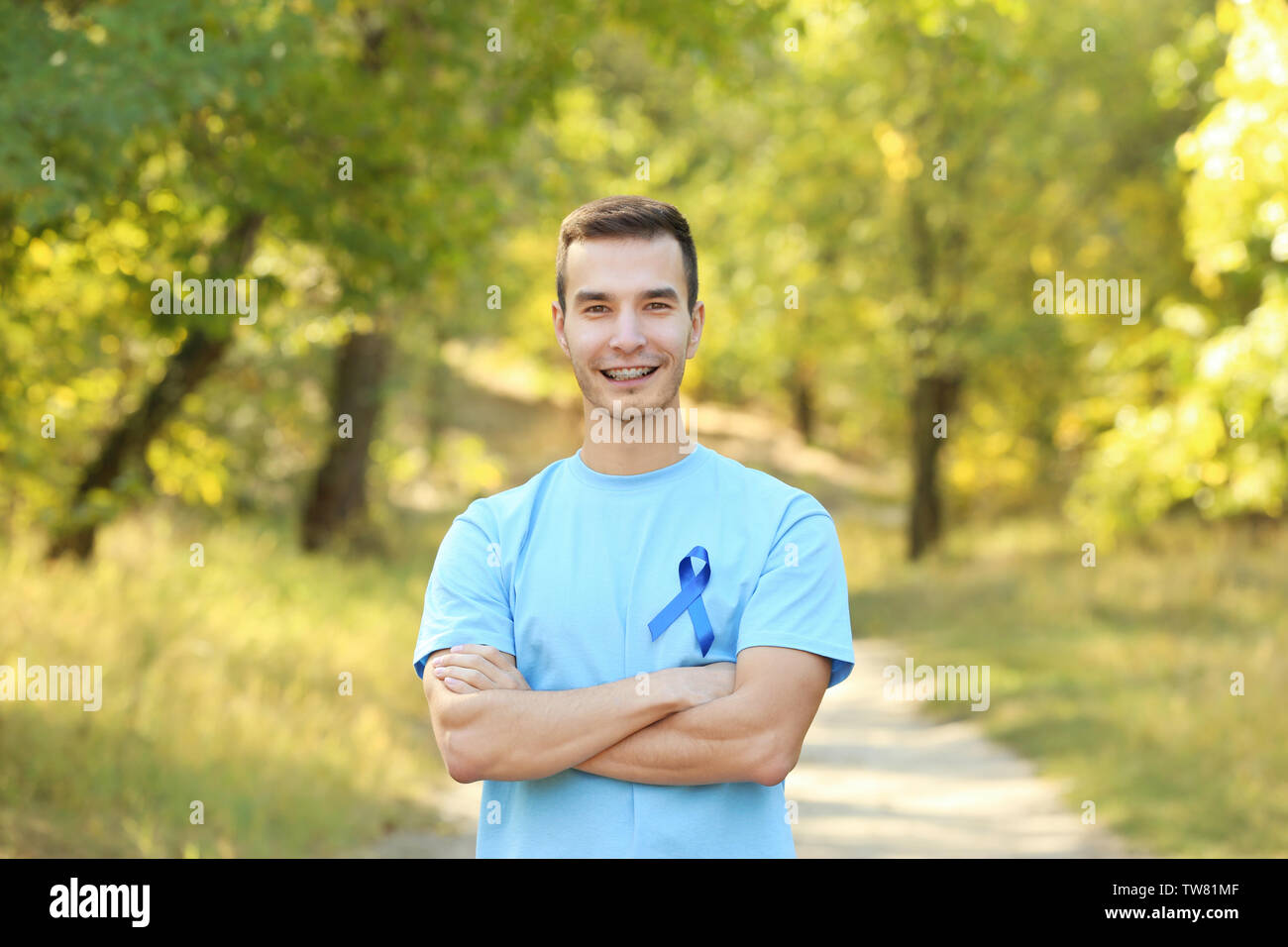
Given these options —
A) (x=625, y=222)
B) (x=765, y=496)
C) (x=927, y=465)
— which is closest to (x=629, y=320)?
(x=625, y=222)

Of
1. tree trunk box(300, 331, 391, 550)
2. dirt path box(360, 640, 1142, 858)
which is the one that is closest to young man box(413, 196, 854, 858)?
dirt path box(360, 640, 1142, 858)

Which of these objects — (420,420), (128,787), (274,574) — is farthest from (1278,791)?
(420,420)

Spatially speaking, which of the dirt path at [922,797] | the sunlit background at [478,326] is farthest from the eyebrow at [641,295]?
the dirt path at [922,797]

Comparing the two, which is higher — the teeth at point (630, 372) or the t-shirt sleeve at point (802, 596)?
the teeth at point (630, 372)

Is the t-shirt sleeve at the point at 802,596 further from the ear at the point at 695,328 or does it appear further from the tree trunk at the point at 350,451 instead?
the tree trunk at the point at 350,451

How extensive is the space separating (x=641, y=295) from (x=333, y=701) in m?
8.13

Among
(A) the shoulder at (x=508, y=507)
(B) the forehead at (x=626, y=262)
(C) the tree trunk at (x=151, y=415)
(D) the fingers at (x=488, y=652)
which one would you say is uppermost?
(C) the tree trunk at (x=151, y=415)

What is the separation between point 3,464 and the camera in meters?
9.45

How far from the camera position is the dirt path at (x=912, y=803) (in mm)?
8070

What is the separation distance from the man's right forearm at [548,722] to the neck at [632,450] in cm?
45

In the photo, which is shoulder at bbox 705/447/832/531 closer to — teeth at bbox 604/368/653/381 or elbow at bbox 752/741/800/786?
teeth at bbox 604/368/653/381

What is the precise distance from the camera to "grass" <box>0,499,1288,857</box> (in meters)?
7.26

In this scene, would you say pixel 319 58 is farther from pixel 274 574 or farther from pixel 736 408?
pixel 736 408
